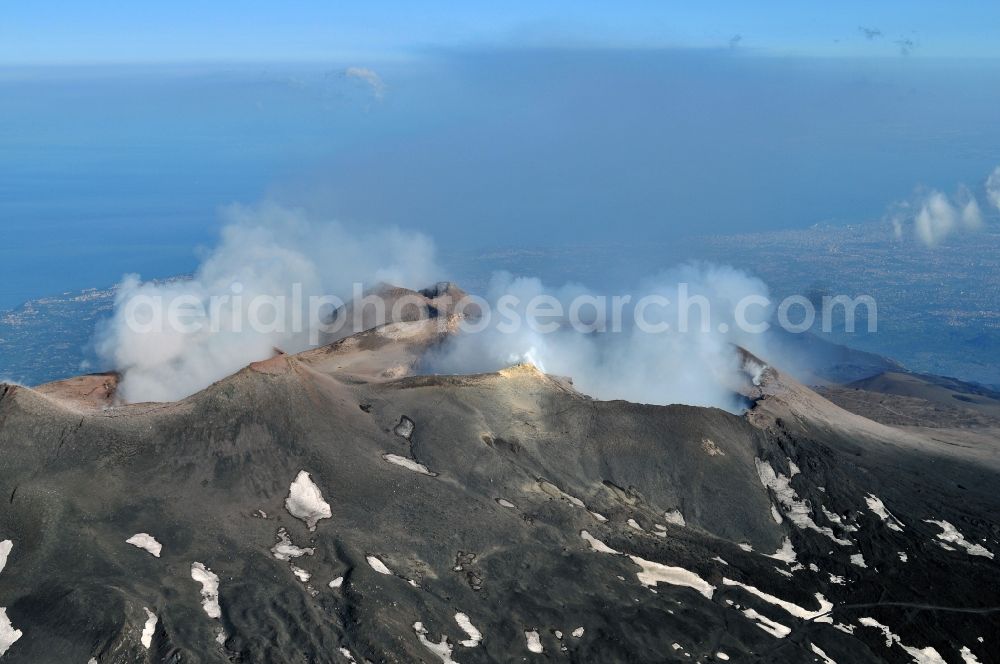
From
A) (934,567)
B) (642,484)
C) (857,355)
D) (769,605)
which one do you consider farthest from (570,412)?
(857,355)

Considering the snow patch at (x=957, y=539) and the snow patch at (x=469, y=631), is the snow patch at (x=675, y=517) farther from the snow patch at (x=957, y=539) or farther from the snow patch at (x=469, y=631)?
the snow patch at (x=469, y=631)

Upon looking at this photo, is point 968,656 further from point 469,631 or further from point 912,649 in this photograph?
point 469,631

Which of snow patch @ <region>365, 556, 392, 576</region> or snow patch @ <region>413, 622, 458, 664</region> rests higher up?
snow patch @ <region>365, 556, 392, 576</region>

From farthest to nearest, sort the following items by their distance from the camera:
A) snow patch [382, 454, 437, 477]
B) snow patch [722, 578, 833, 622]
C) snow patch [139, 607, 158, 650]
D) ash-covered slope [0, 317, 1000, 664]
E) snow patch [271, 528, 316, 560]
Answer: snow patch [382, 454, 437, 477], snow patch [722, 578, 833, 622], snow patch [271, 528, 316, 560], ash-covered slope [0, 317, 1000, 664], snow patch [139, 607, 158, 650]

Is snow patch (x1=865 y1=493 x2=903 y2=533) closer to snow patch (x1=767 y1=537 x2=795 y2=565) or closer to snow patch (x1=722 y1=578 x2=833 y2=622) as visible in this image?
snow patch (x1=767 y1=537 x2=795 y2=565)

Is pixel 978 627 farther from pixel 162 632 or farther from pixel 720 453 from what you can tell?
pixel 162 632

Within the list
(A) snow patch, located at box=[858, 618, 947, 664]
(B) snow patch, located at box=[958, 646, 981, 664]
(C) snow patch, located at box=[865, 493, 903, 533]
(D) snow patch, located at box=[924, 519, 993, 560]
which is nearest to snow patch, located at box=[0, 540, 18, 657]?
(A) snow patch, located at box=[858, 618, 947, 664]

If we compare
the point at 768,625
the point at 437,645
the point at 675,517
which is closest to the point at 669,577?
the point at 768,625

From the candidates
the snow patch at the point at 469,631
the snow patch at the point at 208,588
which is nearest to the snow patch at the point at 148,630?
the snow patch at the point at 208,588
